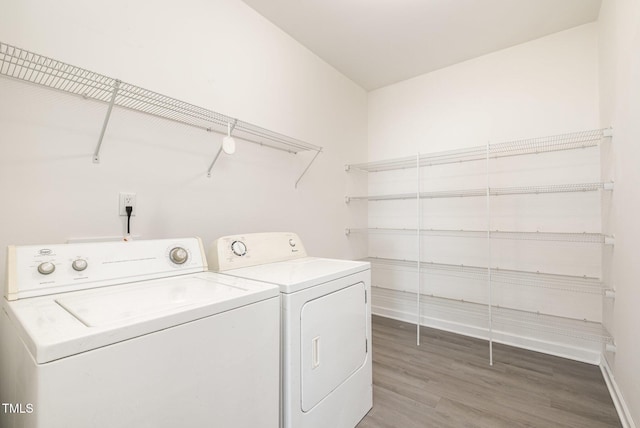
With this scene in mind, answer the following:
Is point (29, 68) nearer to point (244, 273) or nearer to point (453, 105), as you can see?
point (244, 273)

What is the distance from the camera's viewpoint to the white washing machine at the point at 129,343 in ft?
2.03

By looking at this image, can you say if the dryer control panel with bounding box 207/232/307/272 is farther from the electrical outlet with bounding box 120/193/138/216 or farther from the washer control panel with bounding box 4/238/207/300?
the electrical outlet with bounding box 120/193/138/216

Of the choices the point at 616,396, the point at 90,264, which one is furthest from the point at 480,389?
the point at 90,264

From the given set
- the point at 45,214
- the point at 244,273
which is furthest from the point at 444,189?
the point at 45,214

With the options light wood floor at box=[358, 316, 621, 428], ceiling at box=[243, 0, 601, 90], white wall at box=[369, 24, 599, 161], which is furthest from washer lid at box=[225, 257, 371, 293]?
white wall at box=[369, 24, 599, 161]

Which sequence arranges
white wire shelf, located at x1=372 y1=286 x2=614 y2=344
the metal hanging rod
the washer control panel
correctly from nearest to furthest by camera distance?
the washer control panel, the metal hanging rod, white wire shelf, located at x1=372 y1=286 x2=614 y2=344

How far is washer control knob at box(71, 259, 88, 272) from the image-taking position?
1.04 meters

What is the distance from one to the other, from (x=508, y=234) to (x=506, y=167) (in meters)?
0.56

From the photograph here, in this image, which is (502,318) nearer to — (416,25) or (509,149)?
(509,149)

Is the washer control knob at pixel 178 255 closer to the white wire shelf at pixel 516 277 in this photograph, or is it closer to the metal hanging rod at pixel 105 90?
the metal hanging rod at pixel 105 90

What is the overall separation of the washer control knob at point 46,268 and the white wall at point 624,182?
234cm

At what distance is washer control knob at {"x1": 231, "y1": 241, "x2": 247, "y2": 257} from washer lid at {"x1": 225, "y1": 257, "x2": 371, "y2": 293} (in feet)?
0.29

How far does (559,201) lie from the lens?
224cm

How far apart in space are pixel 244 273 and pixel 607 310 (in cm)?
238
